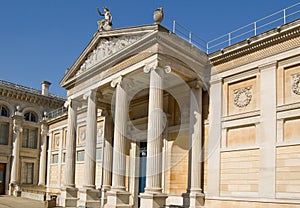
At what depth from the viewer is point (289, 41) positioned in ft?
45.7

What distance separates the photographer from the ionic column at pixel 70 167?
20281mm

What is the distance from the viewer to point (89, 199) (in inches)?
750

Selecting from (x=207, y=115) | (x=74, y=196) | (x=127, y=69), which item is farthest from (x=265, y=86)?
(x=74, y=196)

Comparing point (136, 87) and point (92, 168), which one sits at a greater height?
point (136, 87)

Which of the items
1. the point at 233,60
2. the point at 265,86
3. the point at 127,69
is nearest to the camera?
the point at 265,86

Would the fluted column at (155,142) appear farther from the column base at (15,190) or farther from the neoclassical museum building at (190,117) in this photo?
the column base at (15,190)

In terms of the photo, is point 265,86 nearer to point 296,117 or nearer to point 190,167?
point 296,117

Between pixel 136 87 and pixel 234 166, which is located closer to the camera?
pixel 234 166

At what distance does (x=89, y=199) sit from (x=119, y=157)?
3700 mm

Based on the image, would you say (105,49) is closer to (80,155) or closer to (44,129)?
(80,155)

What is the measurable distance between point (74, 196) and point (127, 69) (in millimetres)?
8226

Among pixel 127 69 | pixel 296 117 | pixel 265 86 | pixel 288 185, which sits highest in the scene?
pixel 127 69

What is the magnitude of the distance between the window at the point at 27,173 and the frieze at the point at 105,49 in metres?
17.3

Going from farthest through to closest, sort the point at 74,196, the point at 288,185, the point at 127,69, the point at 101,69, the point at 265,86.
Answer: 1. the point at 74,196
2. the point at 101,69
3. the point at 127,69
4. the point at 265,86
5. the point at 288,185
